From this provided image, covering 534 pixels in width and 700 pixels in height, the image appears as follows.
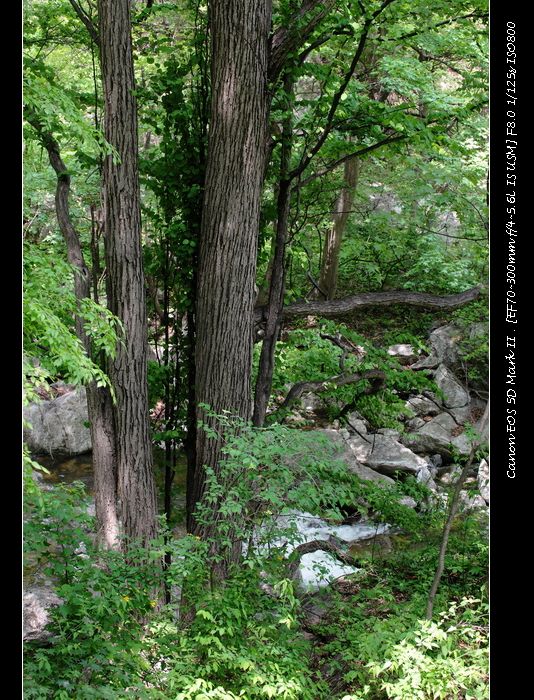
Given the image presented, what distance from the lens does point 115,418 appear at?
618 cm

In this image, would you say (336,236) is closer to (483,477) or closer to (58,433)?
(483,477)

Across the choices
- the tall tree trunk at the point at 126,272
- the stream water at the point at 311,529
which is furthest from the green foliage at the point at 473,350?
the tall tree trunk at the point at 126,272

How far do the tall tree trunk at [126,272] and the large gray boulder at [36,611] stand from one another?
3.61 feet

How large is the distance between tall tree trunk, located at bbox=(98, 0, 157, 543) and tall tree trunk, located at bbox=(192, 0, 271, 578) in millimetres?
518

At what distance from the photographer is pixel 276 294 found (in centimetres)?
669

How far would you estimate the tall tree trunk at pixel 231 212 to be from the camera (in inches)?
219

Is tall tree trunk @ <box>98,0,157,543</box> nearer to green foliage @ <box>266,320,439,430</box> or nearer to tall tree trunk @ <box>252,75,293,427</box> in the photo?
tall tree trunk @ <box>252,75,293,427</box>

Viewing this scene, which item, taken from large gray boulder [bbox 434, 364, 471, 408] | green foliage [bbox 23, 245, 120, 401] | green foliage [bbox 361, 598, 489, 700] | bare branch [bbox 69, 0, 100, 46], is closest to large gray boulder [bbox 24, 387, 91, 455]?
bare branch [bbox 69, 0, 100, 46]

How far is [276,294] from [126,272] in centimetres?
143

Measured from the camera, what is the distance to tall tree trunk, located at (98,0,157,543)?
18.9 ft

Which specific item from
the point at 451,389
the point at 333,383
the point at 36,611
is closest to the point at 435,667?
the point at 333,383

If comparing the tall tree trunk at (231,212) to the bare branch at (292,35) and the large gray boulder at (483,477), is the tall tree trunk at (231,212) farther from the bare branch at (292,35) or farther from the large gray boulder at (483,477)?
the large gray boulder at (483,477)

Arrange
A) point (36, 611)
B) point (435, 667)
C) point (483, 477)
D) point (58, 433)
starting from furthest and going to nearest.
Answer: point (58, 433) < point (483, 477) < point (36, 611) < point (435, 667)
